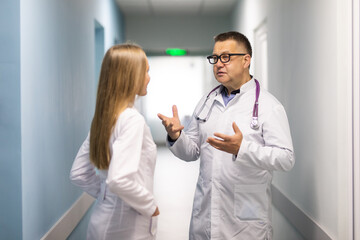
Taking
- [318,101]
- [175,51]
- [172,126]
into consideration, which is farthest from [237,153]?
[175,51]

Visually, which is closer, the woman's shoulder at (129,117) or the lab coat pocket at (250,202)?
the woman's shoulder at (129,117)

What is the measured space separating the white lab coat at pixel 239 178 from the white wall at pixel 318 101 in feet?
1.55

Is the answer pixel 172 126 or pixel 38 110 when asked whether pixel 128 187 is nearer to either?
pixel 172 126

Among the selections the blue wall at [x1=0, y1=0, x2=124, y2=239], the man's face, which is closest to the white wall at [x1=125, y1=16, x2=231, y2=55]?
the blue wall at [x1=0, y1=0, x2=124, y2=239]

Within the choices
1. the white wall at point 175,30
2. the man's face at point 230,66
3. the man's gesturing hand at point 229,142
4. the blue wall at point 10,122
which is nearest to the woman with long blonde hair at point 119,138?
the man's gesturing hand at point 229,142

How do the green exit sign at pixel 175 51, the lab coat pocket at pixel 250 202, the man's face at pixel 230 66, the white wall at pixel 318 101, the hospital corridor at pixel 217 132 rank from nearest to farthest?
the hospital corridor at pixel 217 132
the lab coat pocket at pixel 250 202
the man's face at pixel 230 66
the white wall at pixel 318 101
the green exit sign at pixel 175 51

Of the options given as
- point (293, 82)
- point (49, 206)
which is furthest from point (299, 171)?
point (49, 206)

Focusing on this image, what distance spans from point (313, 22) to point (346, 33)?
0.67m

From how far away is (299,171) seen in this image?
3170 mm

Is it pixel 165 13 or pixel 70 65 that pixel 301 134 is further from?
pixel 165 13

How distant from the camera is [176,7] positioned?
25.2 feet

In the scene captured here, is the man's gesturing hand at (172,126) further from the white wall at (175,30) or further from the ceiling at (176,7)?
the white wall at (175,30)

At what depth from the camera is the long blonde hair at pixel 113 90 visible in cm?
152

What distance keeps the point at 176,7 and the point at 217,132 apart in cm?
609
